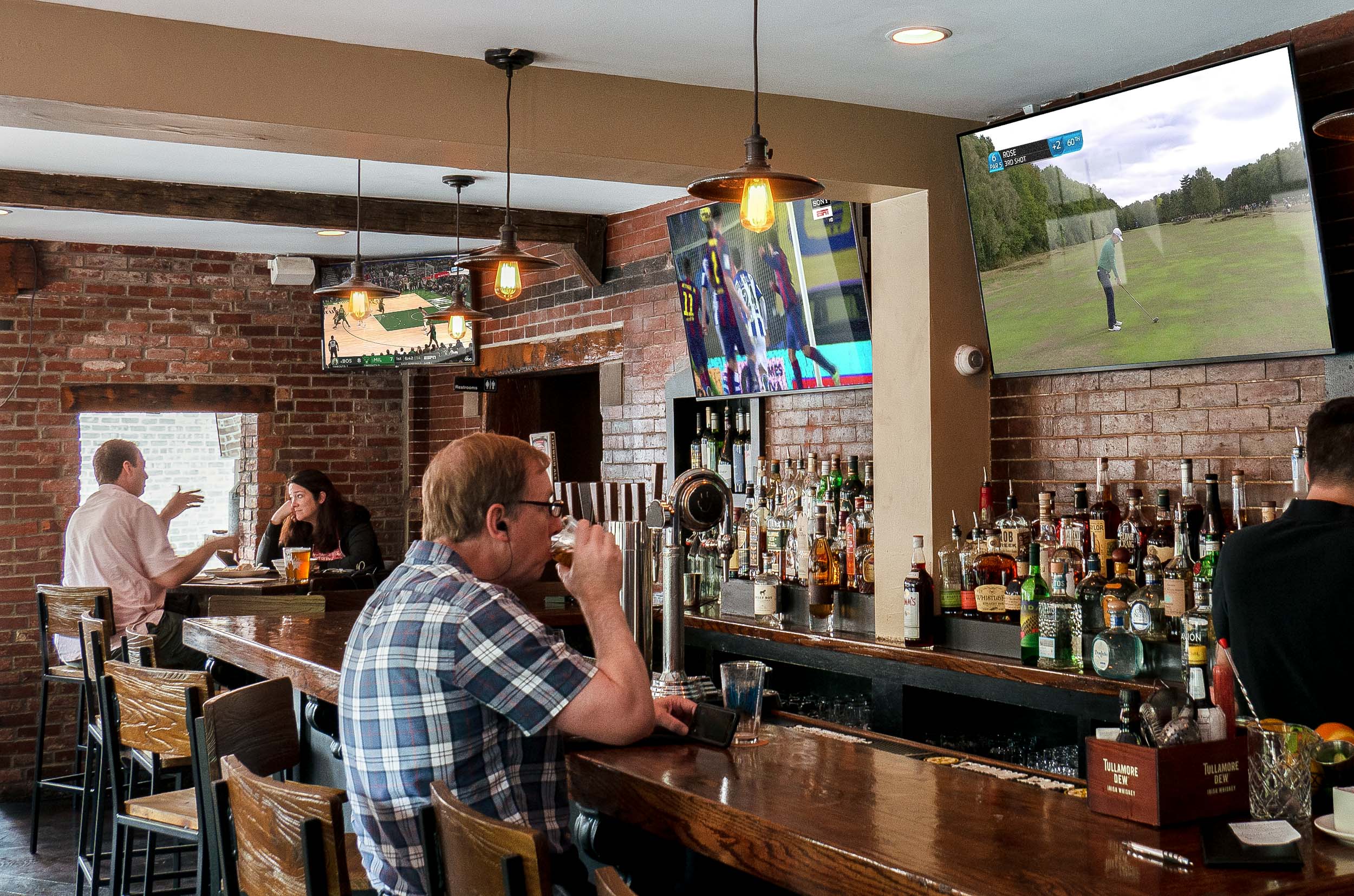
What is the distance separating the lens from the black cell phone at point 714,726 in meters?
2.30

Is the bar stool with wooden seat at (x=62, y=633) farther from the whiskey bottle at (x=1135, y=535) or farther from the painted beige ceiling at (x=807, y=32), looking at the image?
the whiskey bottle at (x=1135, y=535)

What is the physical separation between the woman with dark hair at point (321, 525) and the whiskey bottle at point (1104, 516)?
430 cm

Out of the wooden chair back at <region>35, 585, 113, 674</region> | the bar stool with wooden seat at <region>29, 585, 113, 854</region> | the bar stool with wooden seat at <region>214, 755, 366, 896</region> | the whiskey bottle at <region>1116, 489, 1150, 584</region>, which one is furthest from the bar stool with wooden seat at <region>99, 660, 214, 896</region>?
the whiskey bottle at <region>1116, 489, 1150, 584</region>

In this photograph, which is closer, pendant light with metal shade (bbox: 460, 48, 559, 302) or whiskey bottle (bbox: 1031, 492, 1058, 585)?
pendant light with metal shade (bbox: 460, 48, 559, 302)

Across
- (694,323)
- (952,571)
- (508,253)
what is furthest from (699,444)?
(952,571)

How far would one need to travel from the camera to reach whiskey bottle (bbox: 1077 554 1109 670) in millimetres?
3502

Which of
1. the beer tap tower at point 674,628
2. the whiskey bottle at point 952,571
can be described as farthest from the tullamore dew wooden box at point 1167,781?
the whiskey bottle at point 952,571

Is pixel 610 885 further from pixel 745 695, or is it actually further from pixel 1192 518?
pixel 1192 518

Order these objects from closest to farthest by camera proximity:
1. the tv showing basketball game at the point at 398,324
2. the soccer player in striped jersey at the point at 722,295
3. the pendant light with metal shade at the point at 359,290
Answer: the soccer player in striped jersey at the point at 722,295
the pendant light with metal shade at the point at 359,290
the tv showing basketball game at the point at 398,324

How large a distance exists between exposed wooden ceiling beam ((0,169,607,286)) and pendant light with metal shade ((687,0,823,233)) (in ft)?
11.8

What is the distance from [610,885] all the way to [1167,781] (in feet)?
2.86

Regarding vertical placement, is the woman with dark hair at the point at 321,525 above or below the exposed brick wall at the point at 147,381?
below

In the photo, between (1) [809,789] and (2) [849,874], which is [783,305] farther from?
(2) [849,874]

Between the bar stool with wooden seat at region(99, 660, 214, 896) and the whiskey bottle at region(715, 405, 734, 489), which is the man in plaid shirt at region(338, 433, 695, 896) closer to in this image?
the bar stool with wooden seat at region(99, 660, 214, 896)
